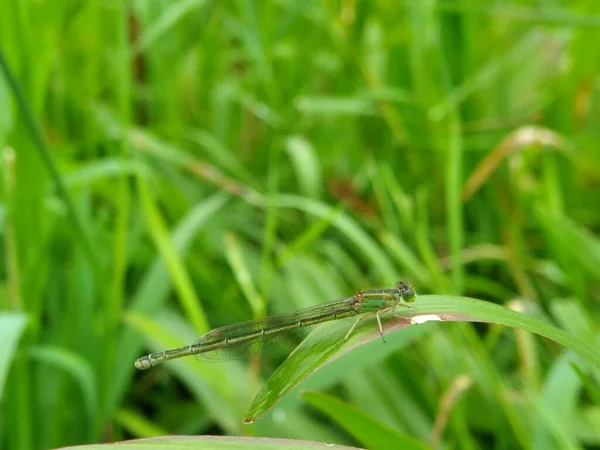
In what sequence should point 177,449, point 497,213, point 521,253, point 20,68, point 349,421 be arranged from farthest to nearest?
point 497,213 < point 521,253 < point 20,68 < point 349,421 < point 177,449

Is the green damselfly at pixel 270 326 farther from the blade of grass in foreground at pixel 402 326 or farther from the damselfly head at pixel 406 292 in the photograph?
the blade of grass in foreground at pixel 402 326

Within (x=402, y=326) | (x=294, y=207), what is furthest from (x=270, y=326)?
(x=294, y=207)

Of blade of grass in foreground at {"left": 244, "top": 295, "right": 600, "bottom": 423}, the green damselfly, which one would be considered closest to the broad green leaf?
blade of grass in foreground at {"left": 244, "top": 295, "right": 600, "bottom": 423}

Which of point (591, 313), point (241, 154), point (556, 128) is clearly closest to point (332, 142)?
point (241, 154)

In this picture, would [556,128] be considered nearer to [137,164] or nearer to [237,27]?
[237,27]

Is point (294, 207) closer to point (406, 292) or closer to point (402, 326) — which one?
point (406, 292)

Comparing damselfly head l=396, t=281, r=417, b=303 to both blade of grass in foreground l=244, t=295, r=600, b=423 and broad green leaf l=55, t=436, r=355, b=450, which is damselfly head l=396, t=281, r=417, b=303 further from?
broad green leaf l=55, t=436, r=355, b=450

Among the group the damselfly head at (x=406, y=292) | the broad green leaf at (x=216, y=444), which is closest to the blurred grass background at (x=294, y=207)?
the damselfly head at (x=406, y=292)
